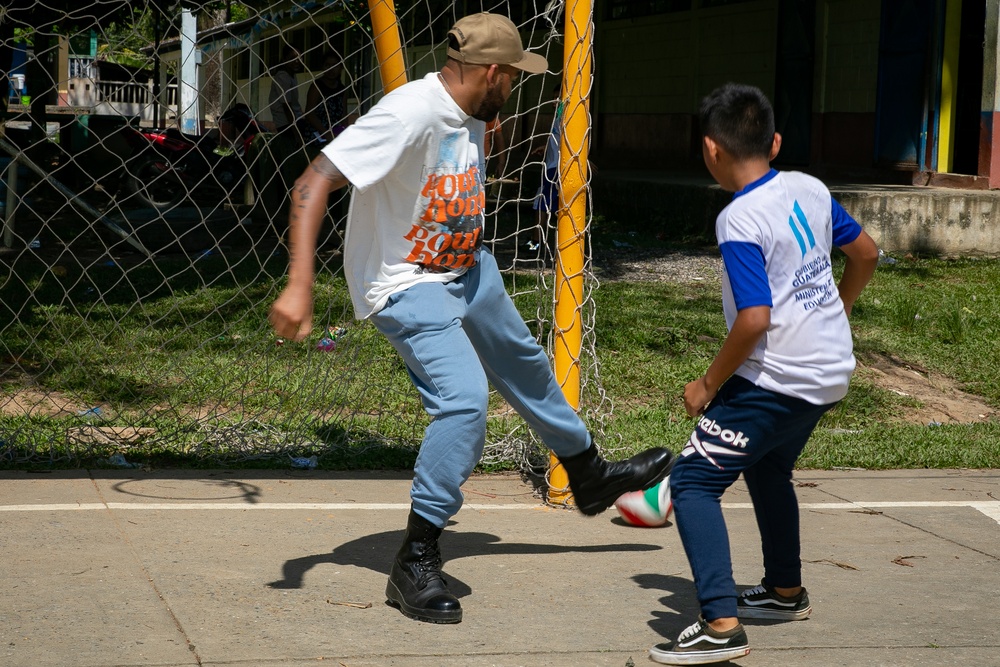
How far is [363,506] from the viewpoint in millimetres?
5016

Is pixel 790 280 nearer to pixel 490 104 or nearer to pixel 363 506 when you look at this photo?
pixel 490 104

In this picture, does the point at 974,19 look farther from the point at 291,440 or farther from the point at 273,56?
the point at 273,56

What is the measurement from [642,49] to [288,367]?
1541 cm

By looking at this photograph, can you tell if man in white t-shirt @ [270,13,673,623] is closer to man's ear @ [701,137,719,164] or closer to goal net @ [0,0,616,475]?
man's ear @ [701,137,719,164]

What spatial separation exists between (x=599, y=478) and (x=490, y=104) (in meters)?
1.44

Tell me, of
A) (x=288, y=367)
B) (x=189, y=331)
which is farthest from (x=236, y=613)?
(x=189, y=331)

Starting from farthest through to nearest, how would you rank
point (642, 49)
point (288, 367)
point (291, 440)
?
point (642, 49) < point (288, 367) < point (291, 440)

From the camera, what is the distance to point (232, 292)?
9164mm

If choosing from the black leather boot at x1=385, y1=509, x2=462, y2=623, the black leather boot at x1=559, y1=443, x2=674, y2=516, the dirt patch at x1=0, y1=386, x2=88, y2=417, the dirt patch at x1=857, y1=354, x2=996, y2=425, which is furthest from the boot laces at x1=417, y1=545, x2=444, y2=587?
the dirt patch at x1=857, y1=354, x2=996, y2=425

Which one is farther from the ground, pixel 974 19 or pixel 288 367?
pixel 974 19

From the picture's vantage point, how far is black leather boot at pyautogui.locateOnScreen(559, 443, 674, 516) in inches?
172

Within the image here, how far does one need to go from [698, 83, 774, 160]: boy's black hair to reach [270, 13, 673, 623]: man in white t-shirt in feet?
2.28

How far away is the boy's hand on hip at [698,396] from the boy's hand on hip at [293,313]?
3.72 feet

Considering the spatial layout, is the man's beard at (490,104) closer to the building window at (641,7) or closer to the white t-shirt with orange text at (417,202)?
the white t-shirt with orange text at (417,202)
